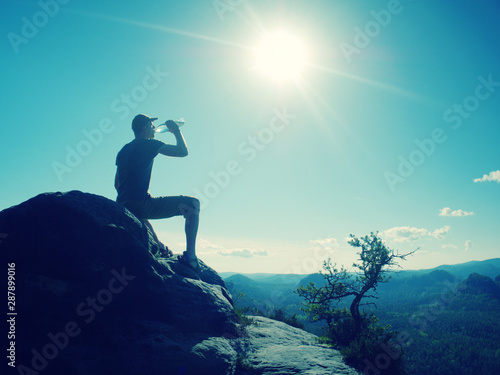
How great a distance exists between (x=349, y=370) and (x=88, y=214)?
25.8 ft

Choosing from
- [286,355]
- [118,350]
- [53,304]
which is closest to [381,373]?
[286,355]

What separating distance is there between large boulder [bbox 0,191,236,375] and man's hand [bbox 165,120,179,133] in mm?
2909

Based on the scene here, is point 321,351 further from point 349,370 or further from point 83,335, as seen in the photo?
point 83,335

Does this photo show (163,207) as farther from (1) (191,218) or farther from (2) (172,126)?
(2) (172,126)

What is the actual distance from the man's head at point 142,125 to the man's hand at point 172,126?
55 cm

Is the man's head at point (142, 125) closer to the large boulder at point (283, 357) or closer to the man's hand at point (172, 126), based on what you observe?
the man's hand at point (172, 126)

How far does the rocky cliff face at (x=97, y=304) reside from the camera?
496 cm

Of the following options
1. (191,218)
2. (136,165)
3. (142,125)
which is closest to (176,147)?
(136,165)

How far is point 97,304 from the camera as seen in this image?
564 cm

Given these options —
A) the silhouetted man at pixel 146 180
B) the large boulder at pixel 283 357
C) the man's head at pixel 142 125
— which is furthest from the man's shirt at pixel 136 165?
the large boulder at pixel 283 357

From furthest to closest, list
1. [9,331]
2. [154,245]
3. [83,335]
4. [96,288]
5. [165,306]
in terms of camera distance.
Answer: [154,245], [165,306], [96,288], [83,335], [9,331]

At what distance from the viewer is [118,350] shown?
17.0 ft

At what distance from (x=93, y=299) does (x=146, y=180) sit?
338 centimetres

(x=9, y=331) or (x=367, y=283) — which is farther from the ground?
(x=9, y=331)
